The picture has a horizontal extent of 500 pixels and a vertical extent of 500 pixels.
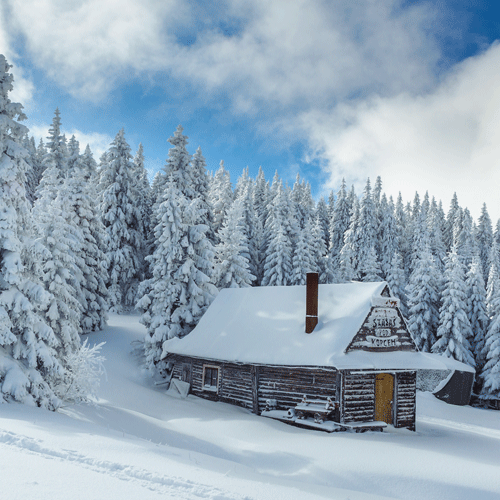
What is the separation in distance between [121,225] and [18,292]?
85.3 feet

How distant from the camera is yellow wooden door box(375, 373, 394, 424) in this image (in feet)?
60.8

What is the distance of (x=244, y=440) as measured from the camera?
48.2 feet

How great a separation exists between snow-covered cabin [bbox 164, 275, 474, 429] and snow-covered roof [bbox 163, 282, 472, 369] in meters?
0.05

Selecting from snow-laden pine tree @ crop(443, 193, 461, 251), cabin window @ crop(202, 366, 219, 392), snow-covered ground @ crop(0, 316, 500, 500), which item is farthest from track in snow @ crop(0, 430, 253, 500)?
snow-laden pine tree @ crop(443, 193, 461, 251)

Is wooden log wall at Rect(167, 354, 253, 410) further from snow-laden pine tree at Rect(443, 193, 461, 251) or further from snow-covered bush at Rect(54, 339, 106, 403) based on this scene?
snow-laden pine tree at Rect(443, 193, 461, 251)

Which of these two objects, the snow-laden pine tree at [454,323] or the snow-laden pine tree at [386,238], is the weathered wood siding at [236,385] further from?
the snow-laden pine tree at [386,238]

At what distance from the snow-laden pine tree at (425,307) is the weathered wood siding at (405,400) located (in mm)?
20885

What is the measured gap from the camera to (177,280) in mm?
26516

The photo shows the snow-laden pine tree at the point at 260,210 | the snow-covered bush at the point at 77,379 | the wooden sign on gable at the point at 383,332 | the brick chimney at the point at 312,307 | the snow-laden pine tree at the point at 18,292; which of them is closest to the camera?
the snow-laden pine tree at the point at 18,292

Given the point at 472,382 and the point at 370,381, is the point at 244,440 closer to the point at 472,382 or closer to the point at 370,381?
the point at 370,381

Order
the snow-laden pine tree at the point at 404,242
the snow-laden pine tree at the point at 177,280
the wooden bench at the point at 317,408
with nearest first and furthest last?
the wooden bench at the point at 317,408
the snow-laden pine tree at the point at 177,280
the snow-laden pine tree at the point at 404,242

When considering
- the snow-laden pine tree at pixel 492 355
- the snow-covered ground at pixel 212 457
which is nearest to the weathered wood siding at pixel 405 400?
the snow-covered ground at pixel 212 457

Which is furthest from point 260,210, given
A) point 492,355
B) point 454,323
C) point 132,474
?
point 132,474

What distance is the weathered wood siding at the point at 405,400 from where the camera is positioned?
1914 cm
